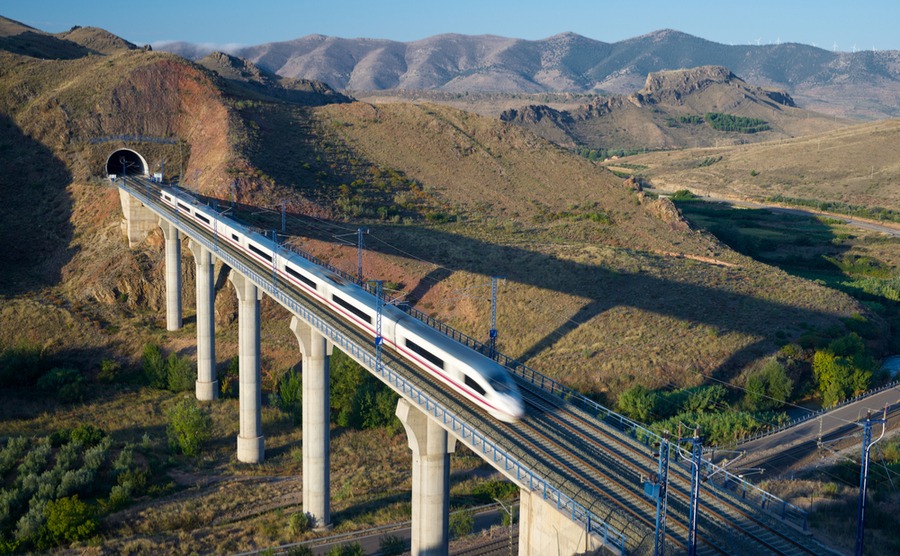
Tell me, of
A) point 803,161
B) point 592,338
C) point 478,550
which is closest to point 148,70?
point 592,338

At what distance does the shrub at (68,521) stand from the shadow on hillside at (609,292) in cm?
2925

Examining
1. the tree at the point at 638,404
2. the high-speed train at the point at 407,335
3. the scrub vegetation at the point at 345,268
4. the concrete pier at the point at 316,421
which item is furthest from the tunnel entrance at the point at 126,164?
the tree at the point at 638,404

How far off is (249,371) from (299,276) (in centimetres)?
686

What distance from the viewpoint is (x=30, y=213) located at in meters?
80.6

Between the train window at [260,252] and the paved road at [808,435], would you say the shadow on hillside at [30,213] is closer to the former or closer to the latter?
the train window at [260,252]

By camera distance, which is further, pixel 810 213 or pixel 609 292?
pixel 810 213

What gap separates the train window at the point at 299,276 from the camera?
4116cm

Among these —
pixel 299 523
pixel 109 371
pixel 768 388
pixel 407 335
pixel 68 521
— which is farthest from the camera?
pixel 109 371

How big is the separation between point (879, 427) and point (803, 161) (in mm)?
139529

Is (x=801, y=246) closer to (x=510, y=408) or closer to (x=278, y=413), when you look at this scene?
(x=278, y=413)

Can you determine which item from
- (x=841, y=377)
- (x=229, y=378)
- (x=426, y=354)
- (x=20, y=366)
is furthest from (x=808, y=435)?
(x=20, y=366)

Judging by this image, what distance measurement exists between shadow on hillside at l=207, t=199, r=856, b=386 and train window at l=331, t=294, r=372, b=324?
62.3 ft

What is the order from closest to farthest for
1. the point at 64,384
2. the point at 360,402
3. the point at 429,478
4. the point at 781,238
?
the point at 429,478 < the point at 360,402 < the point at 64,384 < the point at 781,238

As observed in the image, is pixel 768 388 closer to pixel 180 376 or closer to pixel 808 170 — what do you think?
pixel 180 376
